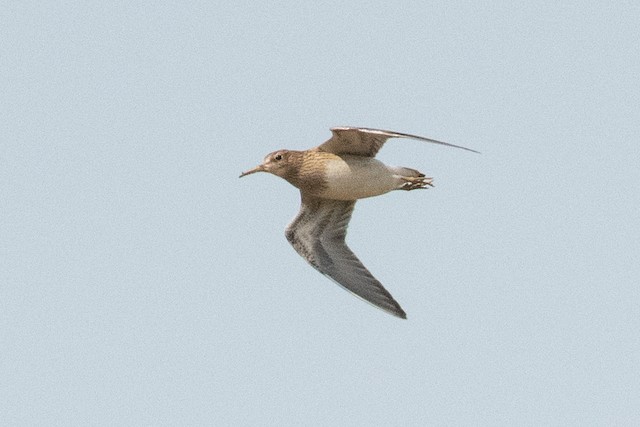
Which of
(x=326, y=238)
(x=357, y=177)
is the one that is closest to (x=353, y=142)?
(x=357, y=177)

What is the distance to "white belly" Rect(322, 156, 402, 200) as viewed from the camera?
16.9 m

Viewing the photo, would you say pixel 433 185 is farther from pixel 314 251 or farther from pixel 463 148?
pixel 463 148

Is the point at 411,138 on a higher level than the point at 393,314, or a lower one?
higher

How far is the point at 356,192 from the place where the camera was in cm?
1714

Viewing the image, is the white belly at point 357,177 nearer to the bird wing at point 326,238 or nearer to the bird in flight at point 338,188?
the bird in flight at point 338,188

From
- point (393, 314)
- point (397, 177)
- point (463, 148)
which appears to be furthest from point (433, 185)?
point (463, 148)

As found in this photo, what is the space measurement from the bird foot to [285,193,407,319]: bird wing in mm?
939

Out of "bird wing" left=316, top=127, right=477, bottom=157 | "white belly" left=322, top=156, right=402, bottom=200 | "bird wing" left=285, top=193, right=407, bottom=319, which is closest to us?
"bird wing" left=316, top=127, right=477, bottom=157

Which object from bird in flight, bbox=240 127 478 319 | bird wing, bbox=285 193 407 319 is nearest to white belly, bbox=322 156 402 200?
bird in flight, bbox=240 127 478 319

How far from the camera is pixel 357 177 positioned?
16891 mm

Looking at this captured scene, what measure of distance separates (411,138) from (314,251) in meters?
3.60

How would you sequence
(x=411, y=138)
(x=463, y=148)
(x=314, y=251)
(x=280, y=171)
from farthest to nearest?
(x=314, y=251), (x=280, y=171), (x=411, y=138), (x=463, y=148)

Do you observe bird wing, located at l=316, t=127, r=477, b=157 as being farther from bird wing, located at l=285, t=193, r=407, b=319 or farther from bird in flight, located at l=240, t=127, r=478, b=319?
bird wing, located at l=285, t=193, r=407, b=319

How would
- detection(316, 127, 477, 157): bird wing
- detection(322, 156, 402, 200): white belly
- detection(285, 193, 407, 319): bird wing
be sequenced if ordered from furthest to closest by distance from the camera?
1. detection(285, 193, 407, 319): bird wing
2. detection(322, 156, 402, 200): white belly
3. detection(316, 127, 477, 157): bird wing
